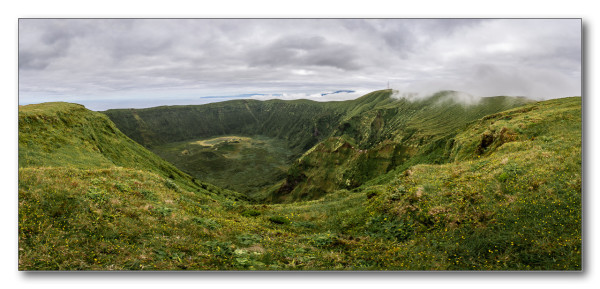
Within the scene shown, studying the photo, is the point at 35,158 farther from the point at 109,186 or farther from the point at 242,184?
the point at 242,184

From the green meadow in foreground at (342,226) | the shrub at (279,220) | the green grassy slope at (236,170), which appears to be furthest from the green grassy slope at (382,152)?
the shrub at (279,220)

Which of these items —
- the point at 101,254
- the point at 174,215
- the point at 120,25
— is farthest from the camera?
the point at 120,25

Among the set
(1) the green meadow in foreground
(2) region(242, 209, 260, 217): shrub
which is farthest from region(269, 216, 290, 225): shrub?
(2) region(242, 209, 260, 217): shrub

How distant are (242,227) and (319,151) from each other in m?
90.6

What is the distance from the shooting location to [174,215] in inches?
505

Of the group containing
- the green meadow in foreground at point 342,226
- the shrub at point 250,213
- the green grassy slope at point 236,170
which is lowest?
the green grassy slope at point 236,170

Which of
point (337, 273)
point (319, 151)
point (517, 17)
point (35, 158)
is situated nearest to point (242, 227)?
point (337, 273)

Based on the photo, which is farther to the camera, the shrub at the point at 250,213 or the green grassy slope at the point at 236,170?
the green grassy slope at the point at 236,170

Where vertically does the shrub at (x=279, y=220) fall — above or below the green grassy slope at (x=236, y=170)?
above

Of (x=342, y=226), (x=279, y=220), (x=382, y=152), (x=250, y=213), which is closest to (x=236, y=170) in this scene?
(x=382, y=152)

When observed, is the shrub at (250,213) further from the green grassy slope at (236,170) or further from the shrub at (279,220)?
the green grassy slope at (236,170)

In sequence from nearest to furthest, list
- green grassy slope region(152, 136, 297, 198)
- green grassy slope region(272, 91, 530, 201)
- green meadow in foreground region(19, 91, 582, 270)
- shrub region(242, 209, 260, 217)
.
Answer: green meadow in foreground region(19, 91, 582, 270), shrub region(242, 209, 260, 217), green grassy slope region(272, 91, 530, 201), green grassy slope region(152, 136, 297, 198)

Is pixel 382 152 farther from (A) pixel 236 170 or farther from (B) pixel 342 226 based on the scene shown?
(A) pixel 236 170

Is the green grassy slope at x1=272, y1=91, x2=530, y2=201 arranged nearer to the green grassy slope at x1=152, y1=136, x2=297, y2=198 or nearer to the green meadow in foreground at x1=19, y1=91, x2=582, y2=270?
the green grassy slope at x1=152, y1=136, x2=297, y2=198
